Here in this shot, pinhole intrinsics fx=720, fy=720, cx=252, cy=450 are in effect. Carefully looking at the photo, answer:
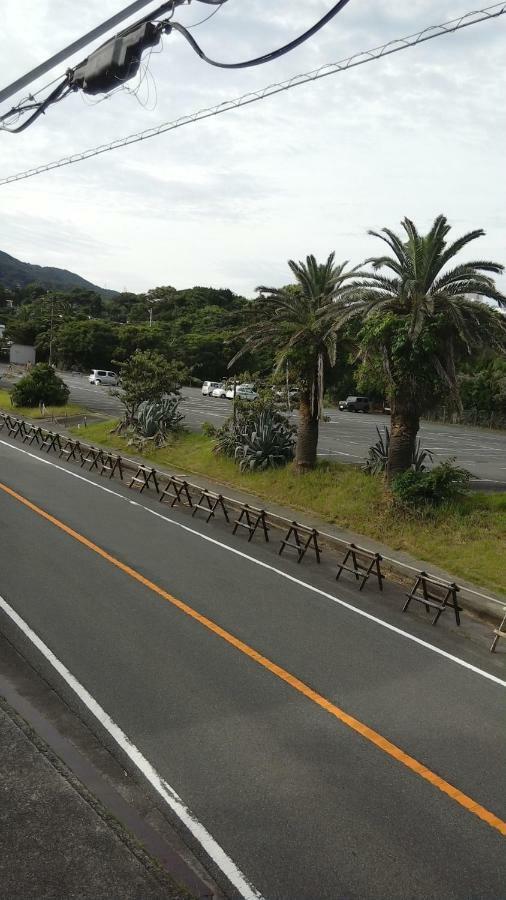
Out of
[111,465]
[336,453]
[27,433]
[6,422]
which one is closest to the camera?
[111,465]

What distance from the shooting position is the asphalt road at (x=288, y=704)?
6062 millimetres

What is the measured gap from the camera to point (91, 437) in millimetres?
33094

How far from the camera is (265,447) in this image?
24844 millimetres

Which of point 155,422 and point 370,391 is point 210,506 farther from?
point 155,422

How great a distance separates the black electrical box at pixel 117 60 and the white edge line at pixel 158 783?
6965mm

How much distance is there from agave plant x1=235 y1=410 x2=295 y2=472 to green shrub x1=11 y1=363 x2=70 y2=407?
1972cm

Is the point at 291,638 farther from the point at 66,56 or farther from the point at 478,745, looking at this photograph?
the point at 66,56

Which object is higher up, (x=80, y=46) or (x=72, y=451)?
(x=80, y=46)

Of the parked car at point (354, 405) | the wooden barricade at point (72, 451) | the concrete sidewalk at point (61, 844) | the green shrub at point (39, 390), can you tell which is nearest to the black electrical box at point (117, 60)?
the concrete sidewalk at point (61, 844)

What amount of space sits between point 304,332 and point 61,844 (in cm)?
1773

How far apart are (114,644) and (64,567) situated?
156 inches

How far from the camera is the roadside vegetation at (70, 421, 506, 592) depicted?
51.9 feet

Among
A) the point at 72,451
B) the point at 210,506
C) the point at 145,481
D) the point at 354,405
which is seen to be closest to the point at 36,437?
the point at 72,451

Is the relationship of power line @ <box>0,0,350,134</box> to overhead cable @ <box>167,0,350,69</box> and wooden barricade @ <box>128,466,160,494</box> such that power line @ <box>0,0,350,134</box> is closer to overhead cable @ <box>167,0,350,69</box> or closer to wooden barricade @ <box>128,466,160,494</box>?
overhead cable @ <box>167,0,350,69</box>
